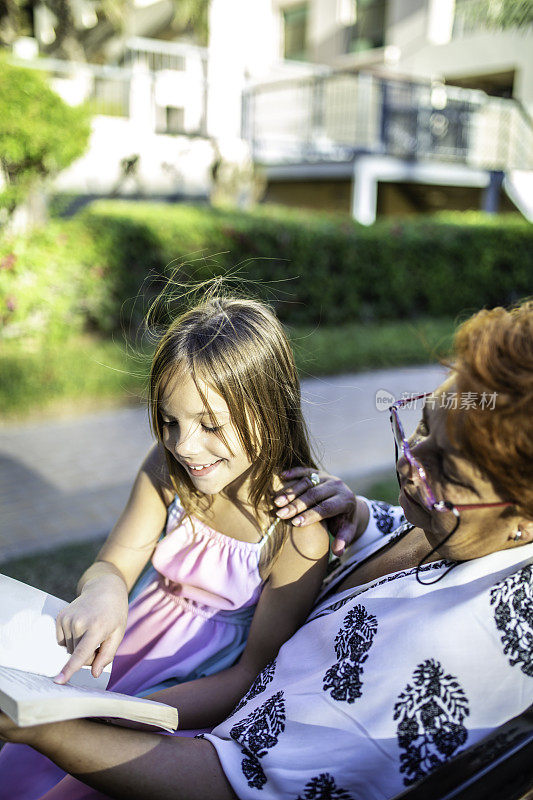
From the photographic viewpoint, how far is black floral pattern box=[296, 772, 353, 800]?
3.94 feet

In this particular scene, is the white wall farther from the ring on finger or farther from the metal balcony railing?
the ring on finger

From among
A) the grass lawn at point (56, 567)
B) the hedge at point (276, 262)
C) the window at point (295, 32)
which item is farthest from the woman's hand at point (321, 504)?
the window at point (295, 32)

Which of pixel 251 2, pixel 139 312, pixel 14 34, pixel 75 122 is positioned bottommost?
pixel 139 312

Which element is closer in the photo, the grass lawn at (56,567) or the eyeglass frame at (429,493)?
the eyeglass frame at (429,493)

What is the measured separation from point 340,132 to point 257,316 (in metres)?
16.5

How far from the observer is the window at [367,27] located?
20.4 metres

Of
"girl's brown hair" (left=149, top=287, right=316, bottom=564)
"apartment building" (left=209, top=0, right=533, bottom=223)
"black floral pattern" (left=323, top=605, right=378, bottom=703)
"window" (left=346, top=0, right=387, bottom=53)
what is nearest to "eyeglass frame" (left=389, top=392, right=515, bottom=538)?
"black floral pattern" (left=323, top=605, right=378, bottom=703)

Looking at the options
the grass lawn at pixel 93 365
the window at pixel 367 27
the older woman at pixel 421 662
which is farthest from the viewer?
the window at pixel 367 27

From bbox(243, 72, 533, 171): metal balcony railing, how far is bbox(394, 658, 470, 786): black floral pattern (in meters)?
15.4

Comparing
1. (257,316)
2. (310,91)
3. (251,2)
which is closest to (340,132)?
(310,91)

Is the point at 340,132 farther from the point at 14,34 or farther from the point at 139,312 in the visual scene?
the point at 139,312

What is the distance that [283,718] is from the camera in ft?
4.15

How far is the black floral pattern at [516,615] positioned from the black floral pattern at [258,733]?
0.41 m

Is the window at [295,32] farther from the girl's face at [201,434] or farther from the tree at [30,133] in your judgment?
the girl's face at [201,434]
